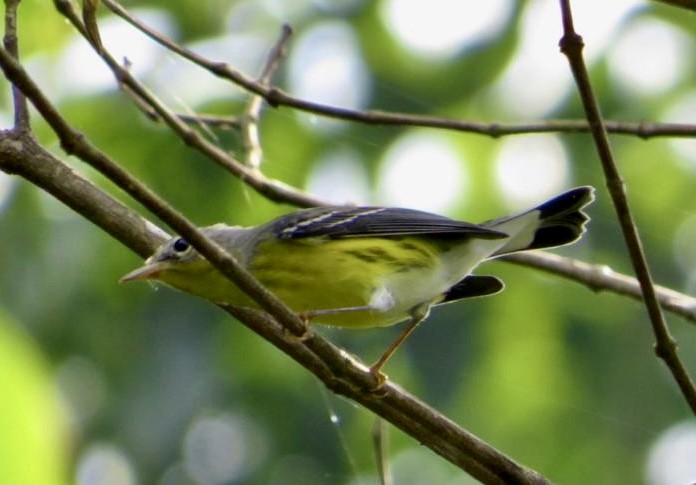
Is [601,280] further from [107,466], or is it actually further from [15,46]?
[107,466]

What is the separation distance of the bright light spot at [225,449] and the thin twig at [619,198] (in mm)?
6421

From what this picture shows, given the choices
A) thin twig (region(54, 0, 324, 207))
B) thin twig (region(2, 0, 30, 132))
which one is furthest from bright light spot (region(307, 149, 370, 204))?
thin twig (region(2, 0, 30, 132))

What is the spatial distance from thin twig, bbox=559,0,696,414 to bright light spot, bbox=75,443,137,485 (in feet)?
17.4

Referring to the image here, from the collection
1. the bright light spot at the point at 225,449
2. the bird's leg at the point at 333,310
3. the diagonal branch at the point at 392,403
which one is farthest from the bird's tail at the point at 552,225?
the bright light spot at the point at 225,449

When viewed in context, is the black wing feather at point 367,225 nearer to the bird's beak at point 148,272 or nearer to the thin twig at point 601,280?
the thin twig at point 601,280

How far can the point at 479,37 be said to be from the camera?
360 inches

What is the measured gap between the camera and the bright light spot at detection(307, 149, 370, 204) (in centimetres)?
782

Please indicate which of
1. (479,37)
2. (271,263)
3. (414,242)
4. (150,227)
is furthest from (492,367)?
(150,227)

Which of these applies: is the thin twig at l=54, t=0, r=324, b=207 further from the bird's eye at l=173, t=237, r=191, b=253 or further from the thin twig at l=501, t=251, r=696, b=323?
the thin twig at l=501, t=251, r=696, b=323

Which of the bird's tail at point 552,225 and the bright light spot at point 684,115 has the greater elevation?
the bright light spot at point 684,115

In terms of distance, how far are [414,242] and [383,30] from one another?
5252mm

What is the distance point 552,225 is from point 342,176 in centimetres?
426

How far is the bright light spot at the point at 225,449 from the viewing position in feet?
29.3

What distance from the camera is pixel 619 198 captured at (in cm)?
255
